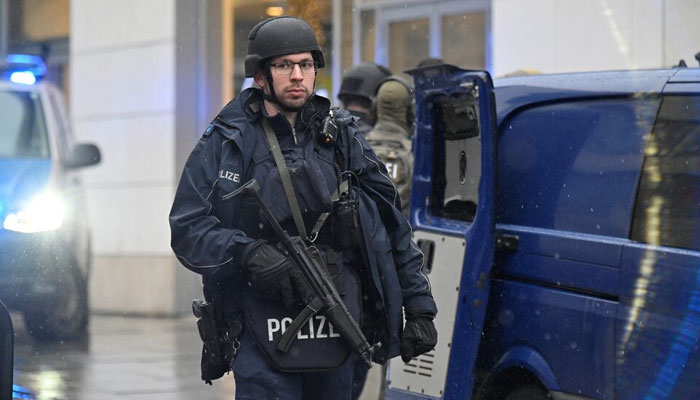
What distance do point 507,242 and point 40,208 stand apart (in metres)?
5.85

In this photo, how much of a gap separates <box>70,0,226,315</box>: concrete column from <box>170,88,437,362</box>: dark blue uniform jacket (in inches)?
377

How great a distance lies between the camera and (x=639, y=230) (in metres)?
5.15

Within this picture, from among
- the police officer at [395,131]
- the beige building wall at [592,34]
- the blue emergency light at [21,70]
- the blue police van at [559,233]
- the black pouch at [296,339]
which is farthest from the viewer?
the blue emergency light at [21,70]

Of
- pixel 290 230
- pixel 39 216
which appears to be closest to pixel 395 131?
pixel 290 230

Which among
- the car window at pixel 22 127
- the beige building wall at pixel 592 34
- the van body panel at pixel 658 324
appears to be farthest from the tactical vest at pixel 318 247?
the car window at pixel 22 127

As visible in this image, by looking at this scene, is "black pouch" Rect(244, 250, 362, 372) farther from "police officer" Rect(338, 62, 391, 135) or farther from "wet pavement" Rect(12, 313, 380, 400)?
"police officer" Rect(338, 62, 391, 135)

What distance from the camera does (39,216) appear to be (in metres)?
10.6

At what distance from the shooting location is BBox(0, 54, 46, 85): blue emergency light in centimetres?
1173

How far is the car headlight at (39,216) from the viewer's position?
1039 cm

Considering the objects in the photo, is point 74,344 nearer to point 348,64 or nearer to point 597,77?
point 348,64

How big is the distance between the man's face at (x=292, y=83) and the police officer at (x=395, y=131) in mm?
3007

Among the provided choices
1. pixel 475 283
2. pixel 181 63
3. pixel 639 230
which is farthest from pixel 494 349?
pixel 181 63

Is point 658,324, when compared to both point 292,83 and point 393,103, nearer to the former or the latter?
point 292,83

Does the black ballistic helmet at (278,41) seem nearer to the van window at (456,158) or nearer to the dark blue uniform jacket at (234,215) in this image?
the dark blue uniform jacket at (234,215)
